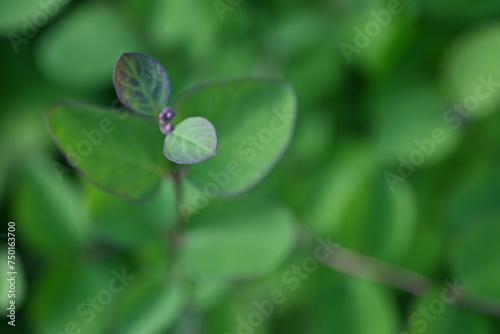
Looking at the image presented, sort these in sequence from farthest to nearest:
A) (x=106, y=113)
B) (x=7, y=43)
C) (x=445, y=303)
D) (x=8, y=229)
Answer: (x=7, y=43)
(x=8, y=229)
(x=445, y=303)
(x=106, y=113)

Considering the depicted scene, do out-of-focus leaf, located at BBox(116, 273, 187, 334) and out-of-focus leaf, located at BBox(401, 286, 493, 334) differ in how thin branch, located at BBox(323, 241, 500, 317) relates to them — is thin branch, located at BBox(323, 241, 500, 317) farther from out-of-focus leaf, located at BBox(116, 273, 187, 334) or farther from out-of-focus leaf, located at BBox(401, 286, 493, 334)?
out-of-focus leaf, located at BBox(116, 273, 187, 334)

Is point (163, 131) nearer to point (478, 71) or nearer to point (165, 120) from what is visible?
point (165, 120)

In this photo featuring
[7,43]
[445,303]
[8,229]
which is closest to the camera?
→ [445,303]

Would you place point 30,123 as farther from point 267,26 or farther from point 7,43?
point 267,26

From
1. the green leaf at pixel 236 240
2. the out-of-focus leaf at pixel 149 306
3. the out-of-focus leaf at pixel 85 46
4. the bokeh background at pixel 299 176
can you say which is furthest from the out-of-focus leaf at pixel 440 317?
the out-of-focus leaf at pixel 85 46

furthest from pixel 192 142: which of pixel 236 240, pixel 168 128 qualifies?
pixel 236 240

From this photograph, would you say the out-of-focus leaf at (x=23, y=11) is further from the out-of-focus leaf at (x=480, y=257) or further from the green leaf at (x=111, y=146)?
the out-of-focus leaf at (x=480, y=257)

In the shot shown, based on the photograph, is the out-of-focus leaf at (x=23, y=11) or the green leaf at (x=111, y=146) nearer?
the green leaf at (x=111, y=146)

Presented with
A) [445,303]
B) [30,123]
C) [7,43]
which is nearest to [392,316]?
[445,303]
